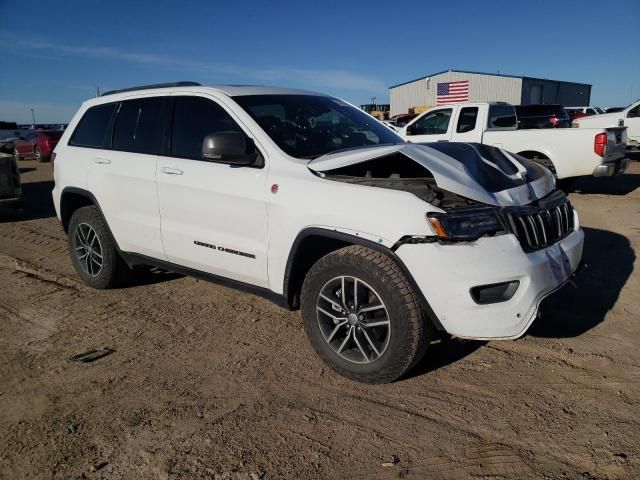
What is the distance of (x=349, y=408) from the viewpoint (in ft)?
9.50

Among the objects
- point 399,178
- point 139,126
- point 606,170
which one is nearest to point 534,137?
point 606,170

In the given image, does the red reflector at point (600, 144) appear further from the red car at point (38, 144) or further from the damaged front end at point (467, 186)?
the red car at point (38, 144)

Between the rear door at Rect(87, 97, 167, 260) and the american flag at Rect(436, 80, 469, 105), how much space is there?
3846cm

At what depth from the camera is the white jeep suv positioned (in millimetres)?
2732

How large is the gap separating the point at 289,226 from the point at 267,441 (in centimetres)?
129

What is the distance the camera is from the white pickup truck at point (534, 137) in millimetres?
8711

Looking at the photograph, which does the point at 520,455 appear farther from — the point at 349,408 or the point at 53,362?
the point at 53,362

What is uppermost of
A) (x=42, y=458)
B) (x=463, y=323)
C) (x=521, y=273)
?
(x=521, y=273)

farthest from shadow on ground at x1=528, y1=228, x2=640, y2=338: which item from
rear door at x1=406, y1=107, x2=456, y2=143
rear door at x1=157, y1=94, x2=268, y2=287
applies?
rear door at x1=406, y1=107, x2=456, y2=143

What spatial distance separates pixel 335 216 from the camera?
3.00 m

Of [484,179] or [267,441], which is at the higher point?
[484,179]

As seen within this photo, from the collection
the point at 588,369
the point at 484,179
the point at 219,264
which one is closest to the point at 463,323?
the point at 484,179

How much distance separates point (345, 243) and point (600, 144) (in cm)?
730

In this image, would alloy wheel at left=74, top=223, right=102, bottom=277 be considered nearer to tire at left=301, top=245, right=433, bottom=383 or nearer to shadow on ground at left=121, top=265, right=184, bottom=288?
shadow on ground at left=121, top=265, right=184, bottom=288
